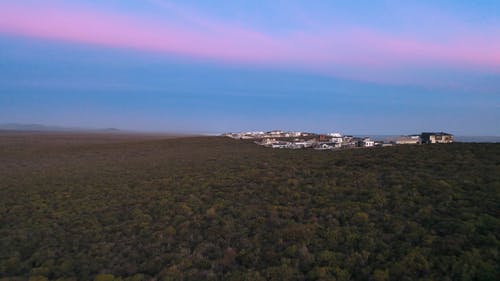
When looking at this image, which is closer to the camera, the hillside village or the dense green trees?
the dense green trees

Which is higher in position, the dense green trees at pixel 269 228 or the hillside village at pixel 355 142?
the hillside village at pixel 355 142

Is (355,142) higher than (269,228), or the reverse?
(355,142)

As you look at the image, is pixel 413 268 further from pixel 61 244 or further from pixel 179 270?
pixel 61 244

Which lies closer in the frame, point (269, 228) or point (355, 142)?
point (269, 228)

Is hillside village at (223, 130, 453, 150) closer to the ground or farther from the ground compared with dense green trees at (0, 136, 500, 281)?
farther from the ground

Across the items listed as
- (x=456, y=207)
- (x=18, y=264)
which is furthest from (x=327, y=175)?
(x=18, y=264)

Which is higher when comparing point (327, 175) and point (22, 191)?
point (327, 175)

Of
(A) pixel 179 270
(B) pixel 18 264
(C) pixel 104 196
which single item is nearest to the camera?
(A) pixel 179 270

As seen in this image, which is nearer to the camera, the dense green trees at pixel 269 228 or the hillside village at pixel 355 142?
the dense green trees at pixel 269 228
